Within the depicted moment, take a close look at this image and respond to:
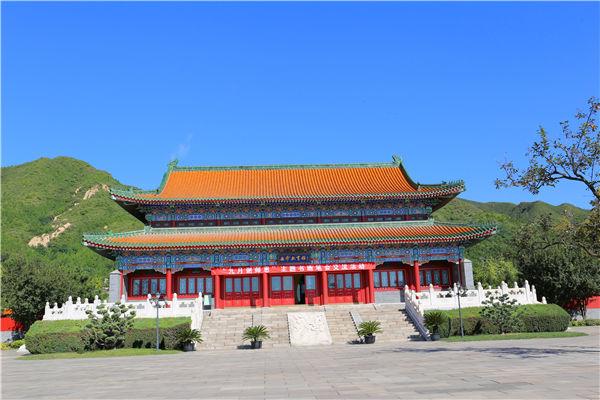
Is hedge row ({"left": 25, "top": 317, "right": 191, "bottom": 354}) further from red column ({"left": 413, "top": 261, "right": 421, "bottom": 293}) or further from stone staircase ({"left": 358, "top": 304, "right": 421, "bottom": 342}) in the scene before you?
red column ({"left": 413, "top": 261, "right": 421, "bottom": 293})

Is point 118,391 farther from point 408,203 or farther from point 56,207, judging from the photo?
point 56,207

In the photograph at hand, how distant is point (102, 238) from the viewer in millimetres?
31281

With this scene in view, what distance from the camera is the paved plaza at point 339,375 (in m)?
10.0

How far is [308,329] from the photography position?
26469mm

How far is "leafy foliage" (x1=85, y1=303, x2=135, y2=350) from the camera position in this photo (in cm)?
2353

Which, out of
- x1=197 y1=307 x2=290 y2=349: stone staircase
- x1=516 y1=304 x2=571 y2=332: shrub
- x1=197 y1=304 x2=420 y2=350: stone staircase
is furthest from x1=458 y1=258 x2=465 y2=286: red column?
x1=197 y1=307 x2=290 y2=349: stone staircase

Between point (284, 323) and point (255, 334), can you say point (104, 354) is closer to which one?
point (255, 334)

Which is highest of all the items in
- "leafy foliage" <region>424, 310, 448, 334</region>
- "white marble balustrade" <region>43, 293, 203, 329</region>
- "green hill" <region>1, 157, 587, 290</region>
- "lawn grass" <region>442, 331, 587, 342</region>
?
"green hill" <region>1, 157, 587, 290</region>

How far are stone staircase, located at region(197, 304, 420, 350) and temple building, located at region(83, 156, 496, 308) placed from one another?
2.51 meters

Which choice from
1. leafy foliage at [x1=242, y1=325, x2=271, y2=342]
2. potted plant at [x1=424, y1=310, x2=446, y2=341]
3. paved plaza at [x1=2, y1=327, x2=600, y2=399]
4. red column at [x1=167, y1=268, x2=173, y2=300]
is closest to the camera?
paved plaza at [x1=2, y1=327, x2=600, y2=399]

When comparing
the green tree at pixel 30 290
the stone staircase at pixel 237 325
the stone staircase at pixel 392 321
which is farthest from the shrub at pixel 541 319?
the green tree at pixel 30 290

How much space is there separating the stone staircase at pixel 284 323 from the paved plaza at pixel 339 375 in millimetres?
5921

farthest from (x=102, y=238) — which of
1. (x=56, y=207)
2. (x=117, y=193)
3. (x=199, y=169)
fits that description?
(x=56, y=207)

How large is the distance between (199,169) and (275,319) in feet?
53.7
